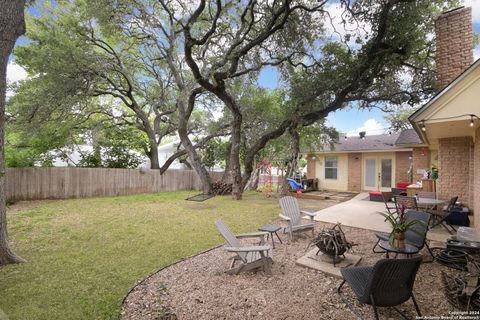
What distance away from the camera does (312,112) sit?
34.8ft

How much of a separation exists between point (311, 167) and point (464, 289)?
14713 mm

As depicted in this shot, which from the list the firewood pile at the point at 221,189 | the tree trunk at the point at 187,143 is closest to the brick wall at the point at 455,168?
the firewood pile at the point at 221,189

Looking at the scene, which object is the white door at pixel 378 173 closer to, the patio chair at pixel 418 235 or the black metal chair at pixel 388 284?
the patio chair at pixel 418 235

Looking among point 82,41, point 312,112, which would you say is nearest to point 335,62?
point 312,112

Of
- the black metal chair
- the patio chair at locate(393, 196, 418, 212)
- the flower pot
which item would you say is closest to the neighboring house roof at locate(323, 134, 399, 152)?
the patio chair at locate(393, 196, 418, 212)

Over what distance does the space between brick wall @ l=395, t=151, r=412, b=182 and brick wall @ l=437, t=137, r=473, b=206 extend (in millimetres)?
6882

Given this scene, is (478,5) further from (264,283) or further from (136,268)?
(136,268)

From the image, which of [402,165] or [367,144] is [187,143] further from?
[402,165]

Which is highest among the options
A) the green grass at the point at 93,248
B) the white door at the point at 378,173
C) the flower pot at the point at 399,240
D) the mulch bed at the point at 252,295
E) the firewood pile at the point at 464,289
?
the white door at the point at 378,173

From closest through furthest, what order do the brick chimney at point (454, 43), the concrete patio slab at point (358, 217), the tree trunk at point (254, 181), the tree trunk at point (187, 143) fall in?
1. the brick chimney at point (454, 43)
2. the concrete patio slab at point (358, 217)
3. the tree trunk at point (187, 143)
4. the tree trunk at point (254, 181)

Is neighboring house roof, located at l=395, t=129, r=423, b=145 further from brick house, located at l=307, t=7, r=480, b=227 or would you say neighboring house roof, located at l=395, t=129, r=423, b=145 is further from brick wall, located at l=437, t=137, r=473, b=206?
brick wall, located at l=437, t=137, r=473, b=206

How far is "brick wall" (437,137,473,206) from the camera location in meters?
6.80

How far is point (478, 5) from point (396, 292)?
8.33 metres

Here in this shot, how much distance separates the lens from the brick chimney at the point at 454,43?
6.13 meters
